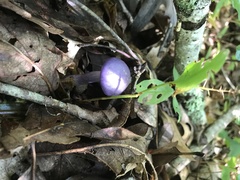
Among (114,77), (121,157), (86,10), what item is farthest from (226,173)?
(86,10)

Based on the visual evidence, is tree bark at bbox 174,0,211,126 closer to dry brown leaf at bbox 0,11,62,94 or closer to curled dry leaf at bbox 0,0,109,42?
curled dry leaf at bbox 0,0,109,42

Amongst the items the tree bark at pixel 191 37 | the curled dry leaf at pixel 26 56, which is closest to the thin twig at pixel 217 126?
the tree bark at pixel 191 37

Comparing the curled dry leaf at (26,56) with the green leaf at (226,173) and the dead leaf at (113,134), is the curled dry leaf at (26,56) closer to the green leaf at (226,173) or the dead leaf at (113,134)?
the dead leaf at (113,134)

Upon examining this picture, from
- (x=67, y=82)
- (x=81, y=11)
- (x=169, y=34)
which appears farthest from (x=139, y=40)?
(x=67, y=82)

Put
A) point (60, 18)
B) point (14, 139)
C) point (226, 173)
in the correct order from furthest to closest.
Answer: point (226, 173), point (60, 18), point (14, 139)

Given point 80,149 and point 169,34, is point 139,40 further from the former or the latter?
point 80,149

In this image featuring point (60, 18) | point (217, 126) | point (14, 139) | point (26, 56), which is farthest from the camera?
point (217, 126)

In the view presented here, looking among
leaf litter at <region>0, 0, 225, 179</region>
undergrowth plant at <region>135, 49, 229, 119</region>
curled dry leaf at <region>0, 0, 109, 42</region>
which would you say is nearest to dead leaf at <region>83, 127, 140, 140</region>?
leaf litter at <region>0, 0, 225, 179</region>

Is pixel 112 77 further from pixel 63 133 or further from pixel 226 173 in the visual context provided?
pixel 226 173
